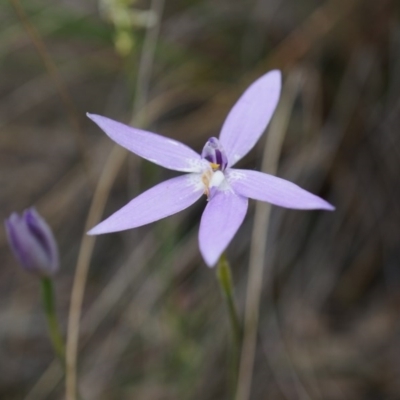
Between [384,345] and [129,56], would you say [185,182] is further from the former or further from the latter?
[384,345]

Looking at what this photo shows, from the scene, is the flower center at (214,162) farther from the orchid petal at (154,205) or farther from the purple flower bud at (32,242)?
the purple flower bud at (32,242)

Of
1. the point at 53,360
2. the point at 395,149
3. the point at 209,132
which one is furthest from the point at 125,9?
the point at 53,360

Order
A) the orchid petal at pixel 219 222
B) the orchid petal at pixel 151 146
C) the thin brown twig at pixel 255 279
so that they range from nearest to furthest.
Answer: the orchid petal at pixel 219 222 < the orchid petal at pixel 151 146 < the thin brown twig at pixel 255 279

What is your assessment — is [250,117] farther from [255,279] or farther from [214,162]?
[255,279]

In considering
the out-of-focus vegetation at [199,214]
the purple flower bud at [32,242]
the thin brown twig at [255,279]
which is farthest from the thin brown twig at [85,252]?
the thin brown twig at [255,279]

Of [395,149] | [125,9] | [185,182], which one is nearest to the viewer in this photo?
[185,182]

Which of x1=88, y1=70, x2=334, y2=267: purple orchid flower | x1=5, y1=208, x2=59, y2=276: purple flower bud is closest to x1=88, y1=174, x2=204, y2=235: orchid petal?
x1=88, y1=70, x2=334, y2=267: purple orchid flower
